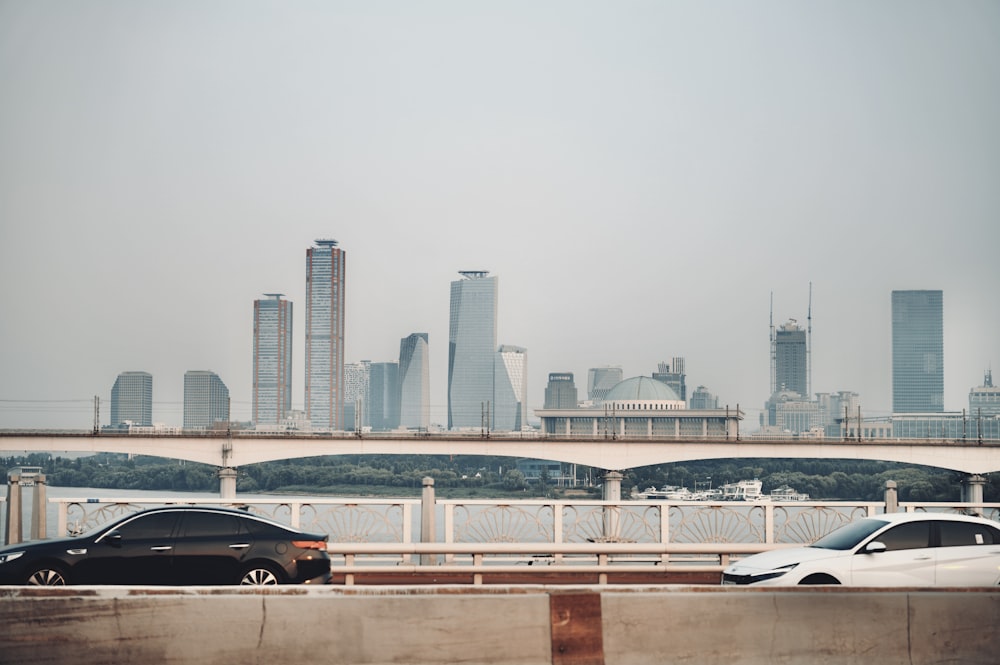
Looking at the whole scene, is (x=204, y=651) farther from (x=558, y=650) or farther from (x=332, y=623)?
(x=558, y=650)

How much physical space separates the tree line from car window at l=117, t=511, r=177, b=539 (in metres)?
89.7

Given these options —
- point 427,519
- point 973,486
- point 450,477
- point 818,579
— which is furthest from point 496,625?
point 450,477

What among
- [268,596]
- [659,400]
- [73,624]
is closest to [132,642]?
[73,624]

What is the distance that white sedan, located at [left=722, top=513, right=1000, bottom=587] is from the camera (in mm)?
13594

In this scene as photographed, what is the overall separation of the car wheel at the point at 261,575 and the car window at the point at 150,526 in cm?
112

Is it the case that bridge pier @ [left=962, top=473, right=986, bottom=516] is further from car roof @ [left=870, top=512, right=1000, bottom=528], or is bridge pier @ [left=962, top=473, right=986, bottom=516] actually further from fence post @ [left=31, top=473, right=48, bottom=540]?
fence post @ [left=31, top=473, right=48, bottom=540]

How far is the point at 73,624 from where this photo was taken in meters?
8.21

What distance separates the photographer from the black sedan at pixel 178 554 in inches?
530

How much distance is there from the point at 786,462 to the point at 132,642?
403ft

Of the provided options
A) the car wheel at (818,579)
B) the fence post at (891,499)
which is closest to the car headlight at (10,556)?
the car wheel at (818,579)

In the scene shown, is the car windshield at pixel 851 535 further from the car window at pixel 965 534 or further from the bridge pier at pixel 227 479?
the bridge pier at pixel 227 479

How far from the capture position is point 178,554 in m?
13.9

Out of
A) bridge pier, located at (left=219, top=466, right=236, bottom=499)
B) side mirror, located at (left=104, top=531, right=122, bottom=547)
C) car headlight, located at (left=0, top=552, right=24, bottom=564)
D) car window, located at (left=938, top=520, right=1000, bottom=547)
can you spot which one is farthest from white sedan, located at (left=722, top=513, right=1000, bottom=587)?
bridge pier, located at (left=219, top=466, right=236, bottom=499)

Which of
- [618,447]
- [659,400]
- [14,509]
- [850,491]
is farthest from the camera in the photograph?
[659,400]
